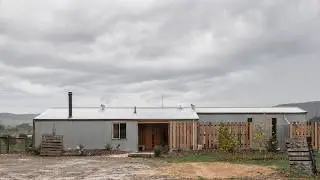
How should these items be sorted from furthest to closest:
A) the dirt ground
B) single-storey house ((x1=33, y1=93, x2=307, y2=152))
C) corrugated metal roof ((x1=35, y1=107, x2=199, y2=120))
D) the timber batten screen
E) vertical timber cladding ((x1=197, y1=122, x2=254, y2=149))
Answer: corrugated metal roof ((x1=35, y1=107, x2=199, y2=120)) < single-storey house ((x1=33, y1=93, x2=307, y2=152)) < the timber batten screen < vertical timber cladding ((x1=197, y1=122, x2=254, y2=149)) < the dirt ground

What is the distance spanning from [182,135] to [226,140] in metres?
5.89

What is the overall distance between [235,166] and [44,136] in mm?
15611

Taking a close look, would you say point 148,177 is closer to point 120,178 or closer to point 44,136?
point 120,178

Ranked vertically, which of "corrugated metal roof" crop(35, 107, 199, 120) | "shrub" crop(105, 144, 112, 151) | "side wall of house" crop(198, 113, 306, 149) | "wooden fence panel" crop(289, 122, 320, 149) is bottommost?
"shrub" crop(105, 144, 112, 151)

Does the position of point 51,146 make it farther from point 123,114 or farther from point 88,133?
point 123,114

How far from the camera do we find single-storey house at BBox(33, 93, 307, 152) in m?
36.0

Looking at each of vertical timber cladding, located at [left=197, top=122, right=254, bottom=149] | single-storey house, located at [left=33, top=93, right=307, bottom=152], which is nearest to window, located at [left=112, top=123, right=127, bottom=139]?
single-storey house, located at [left=33, top=93, right=307, bottom=152]

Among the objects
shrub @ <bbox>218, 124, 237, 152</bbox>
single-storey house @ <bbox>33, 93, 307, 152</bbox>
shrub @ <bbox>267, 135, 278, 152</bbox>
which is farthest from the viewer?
single-storey house @ <bbox>33, 93, 307, 152</bbox>

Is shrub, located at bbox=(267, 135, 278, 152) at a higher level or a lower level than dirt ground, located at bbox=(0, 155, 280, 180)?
higher

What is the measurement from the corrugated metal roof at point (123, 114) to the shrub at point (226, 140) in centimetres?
593

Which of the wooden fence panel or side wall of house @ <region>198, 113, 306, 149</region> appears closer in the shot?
the wooden fence panel

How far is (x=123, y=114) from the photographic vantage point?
3906 centimetres

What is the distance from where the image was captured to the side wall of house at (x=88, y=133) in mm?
36875

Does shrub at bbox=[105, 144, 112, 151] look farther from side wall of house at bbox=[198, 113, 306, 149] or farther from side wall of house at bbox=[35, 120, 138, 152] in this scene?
side wall of house at bbox=[198, 113, 306, 149]
